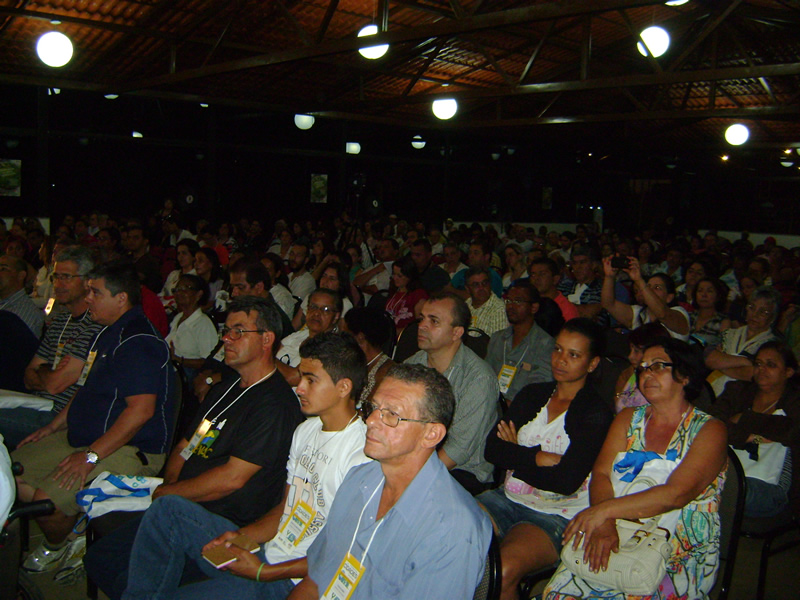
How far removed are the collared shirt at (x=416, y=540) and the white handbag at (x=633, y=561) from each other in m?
0.58

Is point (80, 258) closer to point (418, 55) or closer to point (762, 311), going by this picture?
point (762, 311)

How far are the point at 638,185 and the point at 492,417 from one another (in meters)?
21.0

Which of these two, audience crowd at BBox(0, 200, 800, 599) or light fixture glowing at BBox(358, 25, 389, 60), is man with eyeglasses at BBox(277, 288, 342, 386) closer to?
audience crowd at BBox(0, 200, 800, 599)

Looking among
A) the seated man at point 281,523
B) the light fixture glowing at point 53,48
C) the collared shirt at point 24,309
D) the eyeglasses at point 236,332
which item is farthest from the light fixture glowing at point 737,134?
the collared shirt at point 24,309

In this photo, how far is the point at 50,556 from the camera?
3053mm

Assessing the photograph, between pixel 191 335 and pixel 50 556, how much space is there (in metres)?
1.63

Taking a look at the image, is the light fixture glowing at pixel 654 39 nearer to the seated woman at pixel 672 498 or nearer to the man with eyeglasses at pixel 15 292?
the seated woman at pixel 672 498

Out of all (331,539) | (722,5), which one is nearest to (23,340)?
(331,539)

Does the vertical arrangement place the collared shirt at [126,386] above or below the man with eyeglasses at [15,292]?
below

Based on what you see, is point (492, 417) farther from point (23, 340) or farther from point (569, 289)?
point (569, 289)

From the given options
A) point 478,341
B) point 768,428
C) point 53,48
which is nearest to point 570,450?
point 768,428

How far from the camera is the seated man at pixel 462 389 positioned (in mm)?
2688

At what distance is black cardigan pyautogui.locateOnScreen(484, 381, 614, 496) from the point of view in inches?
93.2

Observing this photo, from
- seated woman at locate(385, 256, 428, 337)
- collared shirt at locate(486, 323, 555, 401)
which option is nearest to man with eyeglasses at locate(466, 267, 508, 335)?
seated woman at locate(385, 256, 428, 337)
